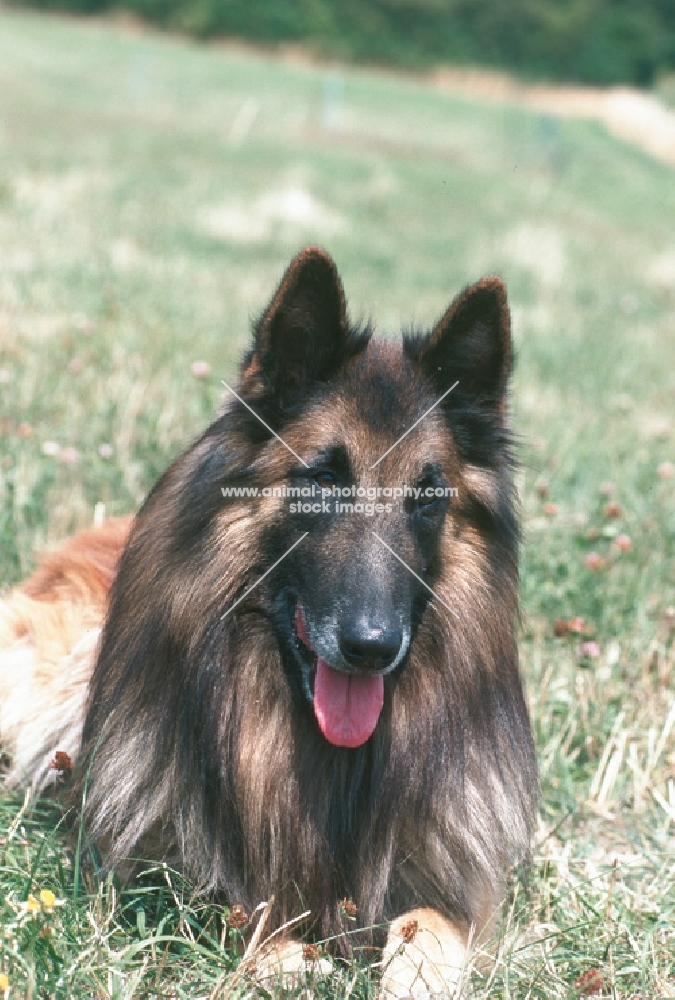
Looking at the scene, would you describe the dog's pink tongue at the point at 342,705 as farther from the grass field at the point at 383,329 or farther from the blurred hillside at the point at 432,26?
the blurred hillside at the point at 432,26

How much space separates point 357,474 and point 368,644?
53 cm

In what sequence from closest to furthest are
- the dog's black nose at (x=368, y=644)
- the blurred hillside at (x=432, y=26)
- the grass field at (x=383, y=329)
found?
the dog's black nose at (x=368, y=644) → the grass field at (x=383, y=329) → the blurred hillside at (x=432, y=26)

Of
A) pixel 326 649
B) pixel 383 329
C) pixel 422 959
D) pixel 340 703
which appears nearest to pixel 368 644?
pixel 326 649

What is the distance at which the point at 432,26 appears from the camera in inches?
2004

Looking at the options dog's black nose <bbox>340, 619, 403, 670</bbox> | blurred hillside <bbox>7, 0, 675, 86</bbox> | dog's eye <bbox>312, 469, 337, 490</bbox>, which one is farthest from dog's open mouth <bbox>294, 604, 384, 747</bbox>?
blurred hillside <bbox>7, 0, 675, 86</bbox>

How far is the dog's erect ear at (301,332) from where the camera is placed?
2.95 metres

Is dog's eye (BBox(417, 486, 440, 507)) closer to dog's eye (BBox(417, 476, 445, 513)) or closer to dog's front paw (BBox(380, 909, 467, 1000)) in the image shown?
dog's eye (BBox(417, 476, 445, 513))

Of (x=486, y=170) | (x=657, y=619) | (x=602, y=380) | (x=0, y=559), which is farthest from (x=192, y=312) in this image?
(x=486, y=170)

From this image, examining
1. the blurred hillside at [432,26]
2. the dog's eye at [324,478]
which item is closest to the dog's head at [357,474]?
the dog's eye at [324,478]

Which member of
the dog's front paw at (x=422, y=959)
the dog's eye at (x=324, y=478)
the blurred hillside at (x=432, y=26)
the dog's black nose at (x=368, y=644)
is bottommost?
the dog's front paw at (x=422, y=959)

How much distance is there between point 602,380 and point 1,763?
701cm

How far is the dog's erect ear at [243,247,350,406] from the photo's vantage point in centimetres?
295

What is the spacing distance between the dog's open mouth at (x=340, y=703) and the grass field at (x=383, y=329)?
2.12ft

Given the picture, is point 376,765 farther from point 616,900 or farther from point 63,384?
point 63,384
